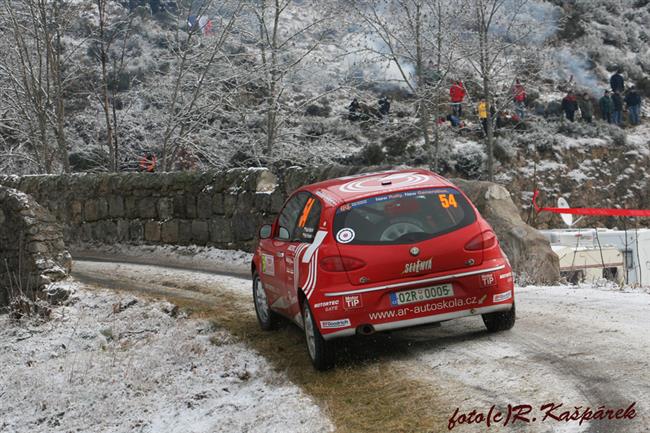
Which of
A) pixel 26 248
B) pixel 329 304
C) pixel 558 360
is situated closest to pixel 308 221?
pixel 329 304

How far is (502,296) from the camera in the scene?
682 cm

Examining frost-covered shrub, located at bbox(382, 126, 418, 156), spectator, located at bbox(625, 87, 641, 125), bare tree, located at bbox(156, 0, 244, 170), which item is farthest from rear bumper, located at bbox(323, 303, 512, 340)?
spectator, located at bbox(625, 87, 641, 125)

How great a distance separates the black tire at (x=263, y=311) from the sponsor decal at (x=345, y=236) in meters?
2.02

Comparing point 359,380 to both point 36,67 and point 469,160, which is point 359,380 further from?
point 469,160

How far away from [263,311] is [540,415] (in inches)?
168

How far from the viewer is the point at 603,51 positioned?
4109cm

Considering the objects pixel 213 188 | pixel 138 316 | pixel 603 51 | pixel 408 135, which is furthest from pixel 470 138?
pixel 138 316

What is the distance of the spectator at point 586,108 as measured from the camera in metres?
33.3

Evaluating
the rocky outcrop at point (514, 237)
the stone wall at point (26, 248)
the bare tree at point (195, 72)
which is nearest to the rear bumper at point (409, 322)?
the rocky outcrop at point (514, 237)

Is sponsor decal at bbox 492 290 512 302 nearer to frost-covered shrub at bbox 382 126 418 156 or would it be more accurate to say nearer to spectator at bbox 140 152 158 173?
spectator at bbox 140 152 158 173

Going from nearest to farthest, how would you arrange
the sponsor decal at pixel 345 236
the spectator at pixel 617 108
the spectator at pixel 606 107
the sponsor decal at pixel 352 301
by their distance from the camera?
the sponsor decal at pixel 352 301 < the sponsor decal at pixel 345 236 < the spectator at pixel 606 107 < the spectator at pixel 617 108

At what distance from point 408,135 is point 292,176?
1781 cm

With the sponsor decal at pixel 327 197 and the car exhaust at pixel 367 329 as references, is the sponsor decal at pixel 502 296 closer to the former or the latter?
the car exhaust at pixel 367 329

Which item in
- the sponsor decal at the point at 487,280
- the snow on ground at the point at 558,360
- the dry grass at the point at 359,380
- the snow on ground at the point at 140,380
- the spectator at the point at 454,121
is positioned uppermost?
the spectator at the point at 454,121
